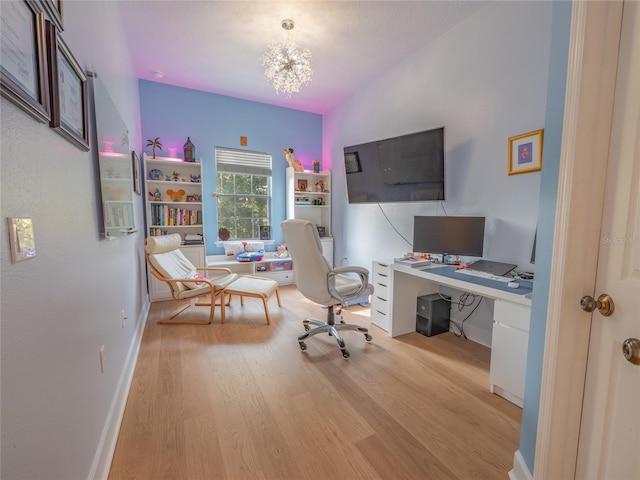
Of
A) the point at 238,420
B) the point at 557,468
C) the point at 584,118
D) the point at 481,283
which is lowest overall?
the point at 238,420

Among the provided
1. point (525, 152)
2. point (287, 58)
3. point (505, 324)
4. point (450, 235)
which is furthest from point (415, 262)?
point (287, 58)

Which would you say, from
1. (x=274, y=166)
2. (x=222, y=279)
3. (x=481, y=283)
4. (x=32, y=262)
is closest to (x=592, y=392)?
(x=481, y=283)

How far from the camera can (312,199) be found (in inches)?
189

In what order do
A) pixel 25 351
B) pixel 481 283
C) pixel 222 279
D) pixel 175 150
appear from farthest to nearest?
pixel 175 150, pixel 222 279, pixel 481 283, pixel 25 351

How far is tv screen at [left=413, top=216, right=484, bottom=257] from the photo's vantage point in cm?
243

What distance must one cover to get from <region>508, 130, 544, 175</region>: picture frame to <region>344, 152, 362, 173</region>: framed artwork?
1.62 metres

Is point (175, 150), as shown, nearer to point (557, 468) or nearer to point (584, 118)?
point (584, 118)

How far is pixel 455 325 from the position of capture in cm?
280

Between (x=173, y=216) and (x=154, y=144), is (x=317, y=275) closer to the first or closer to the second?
(x=173, y=216)

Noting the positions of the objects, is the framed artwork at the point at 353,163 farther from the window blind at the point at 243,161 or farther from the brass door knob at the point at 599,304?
the brass door knob at the point at 599,304

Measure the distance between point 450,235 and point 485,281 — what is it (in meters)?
0.68

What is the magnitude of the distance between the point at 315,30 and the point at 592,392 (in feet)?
10.6

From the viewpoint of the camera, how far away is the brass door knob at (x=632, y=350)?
775mm

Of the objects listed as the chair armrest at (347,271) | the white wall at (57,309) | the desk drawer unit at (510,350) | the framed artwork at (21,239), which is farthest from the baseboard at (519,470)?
the framed artwork at (21,239)
